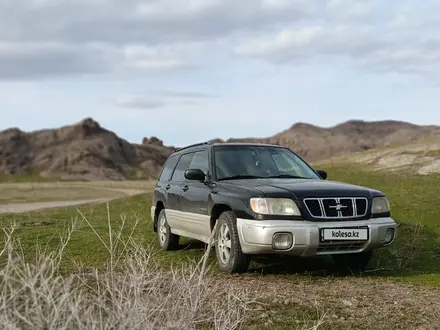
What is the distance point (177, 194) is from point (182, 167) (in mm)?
636

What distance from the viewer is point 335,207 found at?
24.7 feet

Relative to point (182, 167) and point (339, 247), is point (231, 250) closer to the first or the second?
point (339, 247)

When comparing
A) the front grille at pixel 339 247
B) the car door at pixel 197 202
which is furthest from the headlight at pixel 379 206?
the car door at pixel 197 202

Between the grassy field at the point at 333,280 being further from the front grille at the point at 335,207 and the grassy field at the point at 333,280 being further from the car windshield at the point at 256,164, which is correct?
the car windshield at the point at 256,164

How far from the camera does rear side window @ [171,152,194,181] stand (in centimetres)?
1004

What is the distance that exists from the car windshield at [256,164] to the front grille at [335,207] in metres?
1.29

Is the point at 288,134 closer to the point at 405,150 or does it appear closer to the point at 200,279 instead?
the point at 405,150

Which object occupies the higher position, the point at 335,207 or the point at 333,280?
the point at 335,207

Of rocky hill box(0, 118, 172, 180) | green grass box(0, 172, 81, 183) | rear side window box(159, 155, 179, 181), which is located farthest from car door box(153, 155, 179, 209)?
rocky hill box(0, 118, 172, 180)

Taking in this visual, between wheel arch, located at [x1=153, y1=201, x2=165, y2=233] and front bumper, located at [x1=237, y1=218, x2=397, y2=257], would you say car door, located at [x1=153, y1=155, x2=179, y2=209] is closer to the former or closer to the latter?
wheel arch, located at [x1=153, y1=201, x2=165, y2=233]

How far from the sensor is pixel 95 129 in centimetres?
13762

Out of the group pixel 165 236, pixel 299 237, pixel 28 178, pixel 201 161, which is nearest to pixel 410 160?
pixel 165 236

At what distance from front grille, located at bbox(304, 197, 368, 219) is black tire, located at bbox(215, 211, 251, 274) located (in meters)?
0.96

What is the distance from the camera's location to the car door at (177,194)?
31.7 feet
